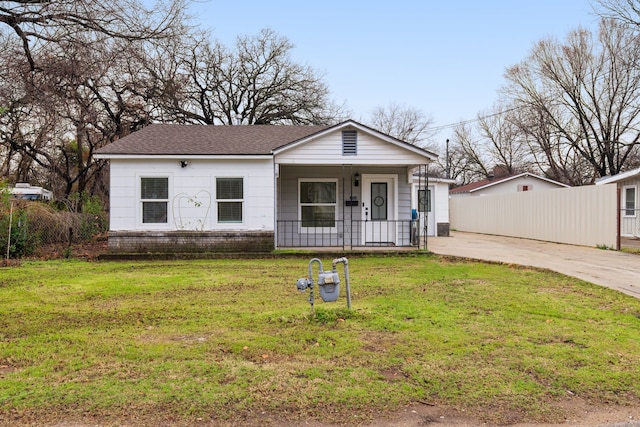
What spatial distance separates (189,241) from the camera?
1304 centimetres

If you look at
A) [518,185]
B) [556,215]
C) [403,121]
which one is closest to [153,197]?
[556,215]

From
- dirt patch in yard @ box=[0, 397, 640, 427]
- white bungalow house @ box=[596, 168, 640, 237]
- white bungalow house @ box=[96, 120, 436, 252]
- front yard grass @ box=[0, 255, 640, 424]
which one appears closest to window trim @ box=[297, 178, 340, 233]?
white bungalow house @ box=[96, 120, 436, 252]

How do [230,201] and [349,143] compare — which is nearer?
[230,201]

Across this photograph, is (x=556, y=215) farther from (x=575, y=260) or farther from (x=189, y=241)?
(x=189, y=241)

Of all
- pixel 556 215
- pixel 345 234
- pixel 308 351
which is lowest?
pixel 308 351

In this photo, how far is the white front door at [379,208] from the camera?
14.7m

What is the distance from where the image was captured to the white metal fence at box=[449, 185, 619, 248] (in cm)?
1455

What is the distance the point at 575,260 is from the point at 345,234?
6.16 m

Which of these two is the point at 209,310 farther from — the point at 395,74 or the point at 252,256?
the point at 395,74

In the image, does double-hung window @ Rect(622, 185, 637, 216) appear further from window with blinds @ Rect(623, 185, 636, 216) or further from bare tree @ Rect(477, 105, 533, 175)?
bare tree @ Rect(477, 105, 533, 175)

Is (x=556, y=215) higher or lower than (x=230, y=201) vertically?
lower

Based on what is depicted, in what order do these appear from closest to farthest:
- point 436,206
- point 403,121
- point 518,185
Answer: point 436,206 → point 518,185 → point 403,121

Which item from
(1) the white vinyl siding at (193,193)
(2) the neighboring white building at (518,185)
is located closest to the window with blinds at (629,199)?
(2) the neighboring white building at (518,185)

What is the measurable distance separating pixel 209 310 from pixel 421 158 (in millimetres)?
8613
